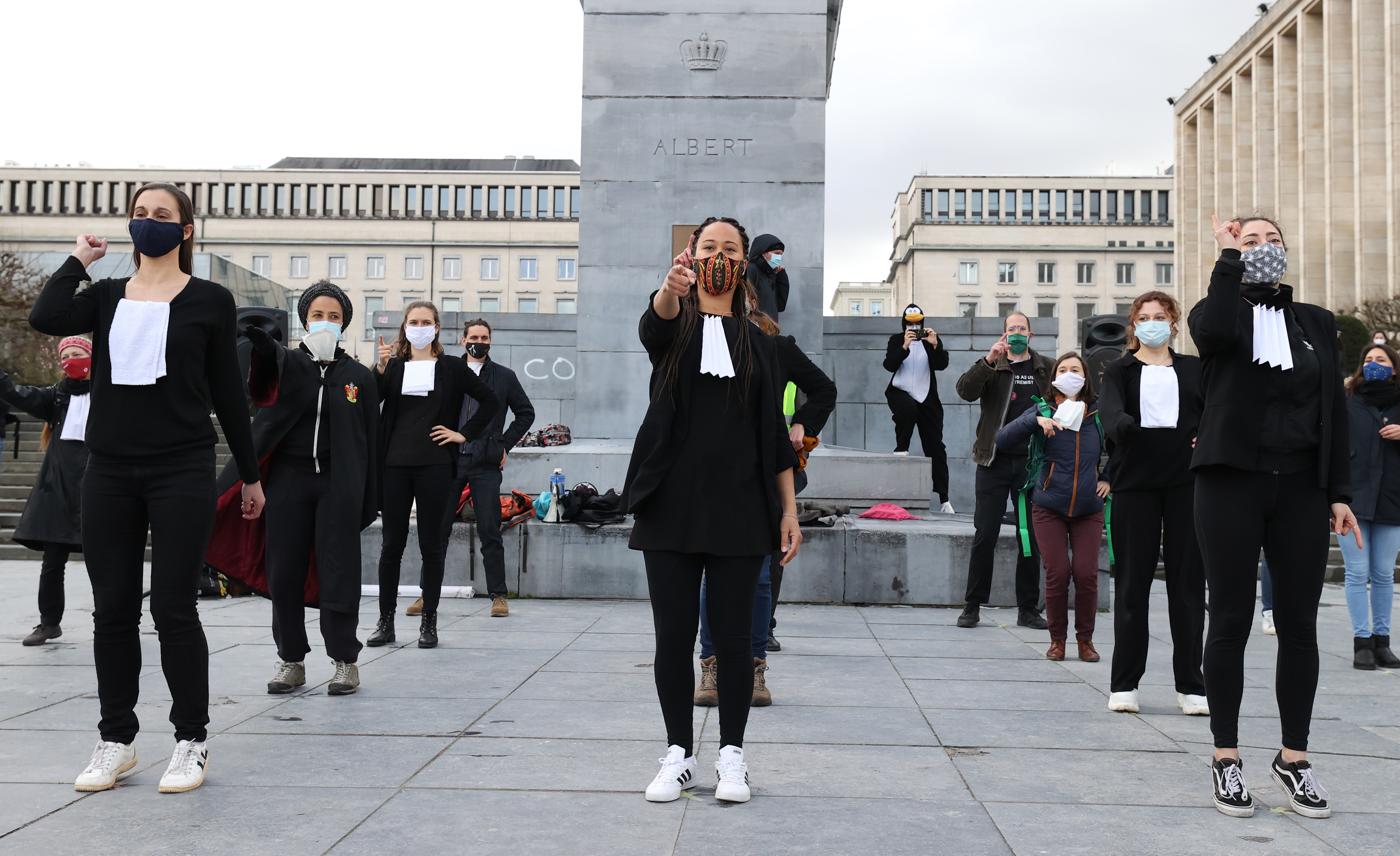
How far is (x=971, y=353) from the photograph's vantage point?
16.5 metres

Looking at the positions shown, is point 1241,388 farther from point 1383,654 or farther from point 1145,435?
point 1383,654

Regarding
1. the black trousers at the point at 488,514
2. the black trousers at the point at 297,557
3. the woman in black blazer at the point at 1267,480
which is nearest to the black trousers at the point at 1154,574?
the woman in black blazer at the point at 1267,480

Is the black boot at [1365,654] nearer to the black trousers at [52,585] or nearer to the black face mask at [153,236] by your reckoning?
the black face mask at [153,236]

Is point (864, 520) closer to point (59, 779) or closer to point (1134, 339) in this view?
point (1134, 339)

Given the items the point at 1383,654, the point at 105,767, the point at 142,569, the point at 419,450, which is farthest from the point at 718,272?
the point at 1383,654

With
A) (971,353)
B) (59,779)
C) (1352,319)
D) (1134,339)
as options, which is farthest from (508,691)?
(1352,319)

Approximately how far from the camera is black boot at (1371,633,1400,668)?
7.08 meters

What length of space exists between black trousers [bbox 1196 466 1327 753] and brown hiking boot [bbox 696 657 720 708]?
2.26 m

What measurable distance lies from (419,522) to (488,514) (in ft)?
4.39

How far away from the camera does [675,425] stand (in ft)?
13.0

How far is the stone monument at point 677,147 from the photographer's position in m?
14.1

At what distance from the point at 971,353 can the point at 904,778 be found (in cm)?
1295

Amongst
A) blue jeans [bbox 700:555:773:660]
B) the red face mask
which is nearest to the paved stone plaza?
blue jeans [bbox 700:555:773:660]

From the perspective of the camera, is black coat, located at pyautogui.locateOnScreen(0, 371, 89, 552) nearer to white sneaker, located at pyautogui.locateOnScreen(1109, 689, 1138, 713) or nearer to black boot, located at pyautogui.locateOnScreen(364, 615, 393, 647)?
black boot, located at pyautogui.locateOnScreen(364, 615, 393, 647)
